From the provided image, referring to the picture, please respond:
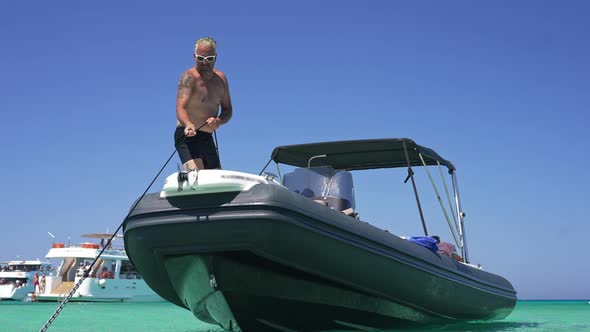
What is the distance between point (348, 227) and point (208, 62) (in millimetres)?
1708

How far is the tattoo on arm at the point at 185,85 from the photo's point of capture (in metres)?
4.69

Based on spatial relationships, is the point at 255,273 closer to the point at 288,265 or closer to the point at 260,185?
the point at 288,265

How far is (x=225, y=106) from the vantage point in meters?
4.99

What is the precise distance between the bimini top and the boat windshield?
2.68 feet

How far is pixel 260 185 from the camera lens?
4.45m

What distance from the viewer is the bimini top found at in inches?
289

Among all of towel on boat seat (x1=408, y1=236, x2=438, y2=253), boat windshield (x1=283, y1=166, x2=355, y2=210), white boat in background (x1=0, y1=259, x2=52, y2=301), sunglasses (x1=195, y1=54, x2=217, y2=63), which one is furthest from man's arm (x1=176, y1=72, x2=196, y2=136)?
white boat in background (x1=0, y1=259, x2=52, y2=301)

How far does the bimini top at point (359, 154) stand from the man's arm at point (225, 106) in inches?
96.9

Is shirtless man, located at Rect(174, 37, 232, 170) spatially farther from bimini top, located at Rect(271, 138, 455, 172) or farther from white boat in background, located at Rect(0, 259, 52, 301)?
white boat in background, located at Rect(0, 259, 52, 301)

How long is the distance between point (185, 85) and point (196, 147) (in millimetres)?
519

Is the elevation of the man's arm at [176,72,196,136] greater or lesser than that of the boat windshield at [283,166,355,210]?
greater

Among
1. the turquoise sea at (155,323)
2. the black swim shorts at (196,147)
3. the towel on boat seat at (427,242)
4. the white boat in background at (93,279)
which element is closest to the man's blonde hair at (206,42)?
the black swim shorts at (196,147)

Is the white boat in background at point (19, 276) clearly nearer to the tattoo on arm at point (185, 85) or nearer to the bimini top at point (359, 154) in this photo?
the bimini top at point (359, 154)

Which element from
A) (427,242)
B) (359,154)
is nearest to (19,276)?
(359,154)
